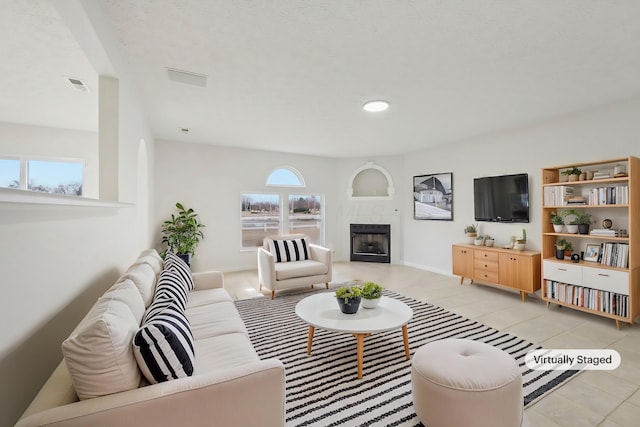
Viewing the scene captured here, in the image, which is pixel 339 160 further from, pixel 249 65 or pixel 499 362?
pixel 499 362

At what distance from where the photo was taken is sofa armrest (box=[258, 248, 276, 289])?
12.8ft

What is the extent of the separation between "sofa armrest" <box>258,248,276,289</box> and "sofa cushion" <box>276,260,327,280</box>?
0.09m

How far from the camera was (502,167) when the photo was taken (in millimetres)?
4328

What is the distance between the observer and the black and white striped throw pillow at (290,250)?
4.41m

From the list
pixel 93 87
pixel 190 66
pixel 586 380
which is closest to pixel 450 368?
pixel 586 380

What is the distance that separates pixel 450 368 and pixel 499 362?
11.8 inches

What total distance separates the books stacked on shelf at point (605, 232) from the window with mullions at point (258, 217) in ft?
15.9

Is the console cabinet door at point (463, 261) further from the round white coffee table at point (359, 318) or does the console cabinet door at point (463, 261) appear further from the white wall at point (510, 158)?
the round white coffee table at point (359, 318)

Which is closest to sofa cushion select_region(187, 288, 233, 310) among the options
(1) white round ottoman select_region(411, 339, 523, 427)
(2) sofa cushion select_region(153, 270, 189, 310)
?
(2) sofa cushion select_region(153, 270, 189, 310)

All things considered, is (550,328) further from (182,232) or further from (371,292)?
(182,232)

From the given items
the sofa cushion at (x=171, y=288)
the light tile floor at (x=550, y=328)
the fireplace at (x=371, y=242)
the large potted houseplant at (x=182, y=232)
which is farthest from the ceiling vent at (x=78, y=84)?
the fireplace at (x=371, y=242)

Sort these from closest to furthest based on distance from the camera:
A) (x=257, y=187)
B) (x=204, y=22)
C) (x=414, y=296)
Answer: (x=204, y=22) < (x=414, y=296) < (x=257, y=187)

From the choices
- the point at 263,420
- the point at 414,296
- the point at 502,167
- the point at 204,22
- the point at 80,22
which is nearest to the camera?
the point at 263,420

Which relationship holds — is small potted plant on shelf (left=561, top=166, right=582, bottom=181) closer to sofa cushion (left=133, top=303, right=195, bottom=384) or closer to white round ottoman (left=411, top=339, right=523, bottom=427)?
white round ottoman (left=411, top=339, right=523, bottom=427)
